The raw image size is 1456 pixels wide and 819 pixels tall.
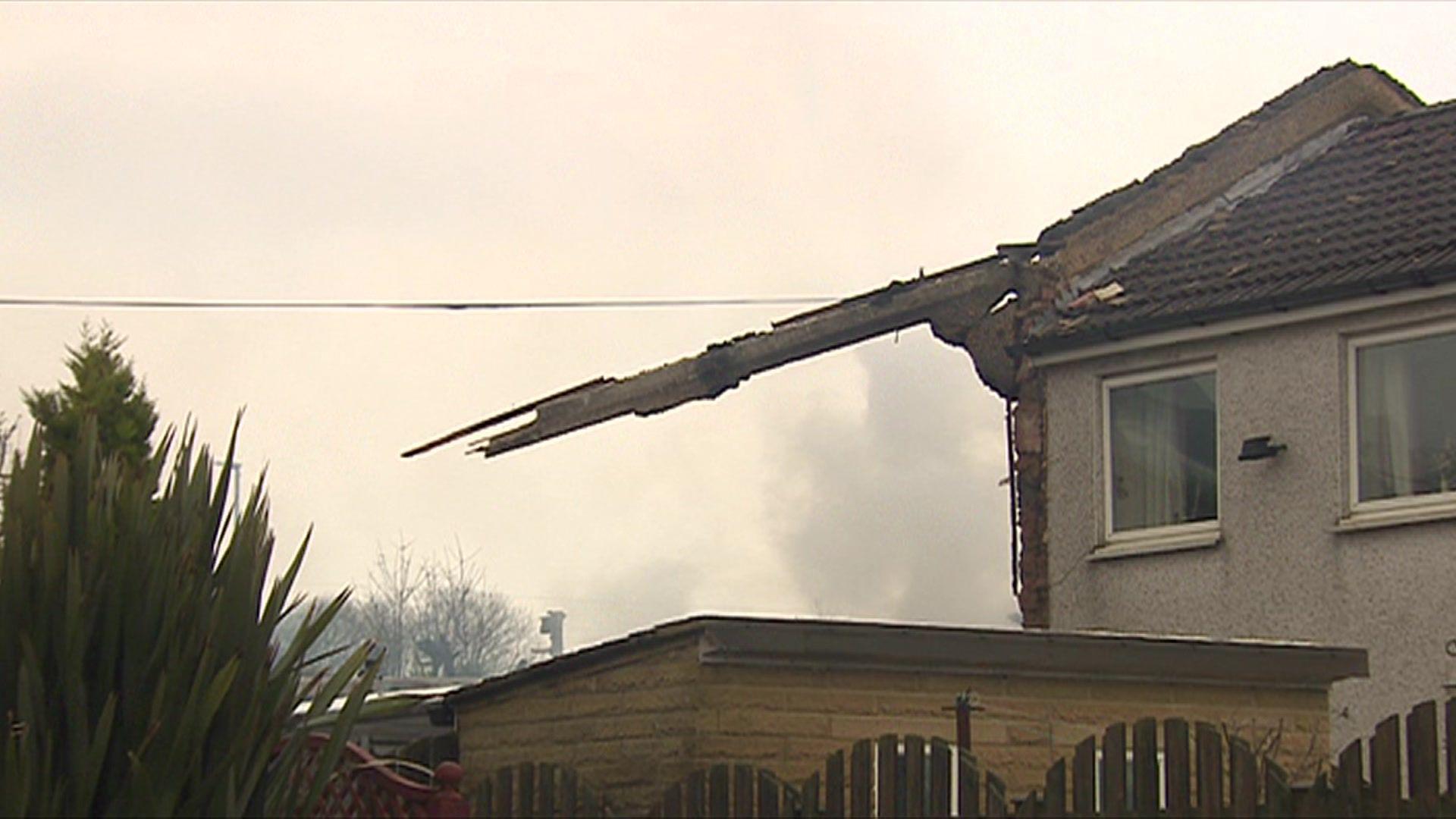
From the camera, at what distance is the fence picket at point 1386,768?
727 centimetres

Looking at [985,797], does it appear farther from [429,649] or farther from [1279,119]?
[429,649]

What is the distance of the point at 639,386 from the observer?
53.1ft

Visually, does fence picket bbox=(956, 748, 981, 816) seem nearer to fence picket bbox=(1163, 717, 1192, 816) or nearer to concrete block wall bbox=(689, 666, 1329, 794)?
fence picket bbox=(1163, 717, 1192, 816)

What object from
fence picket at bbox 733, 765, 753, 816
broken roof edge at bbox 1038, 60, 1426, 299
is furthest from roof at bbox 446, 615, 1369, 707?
broken roof edge at bbox 1038, 60, 1426, 299

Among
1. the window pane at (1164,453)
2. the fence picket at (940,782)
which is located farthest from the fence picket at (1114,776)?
the window pane at (1164,453)

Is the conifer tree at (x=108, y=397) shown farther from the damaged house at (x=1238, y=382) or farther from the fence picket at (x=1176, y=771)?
the fence picket at (x=1176, y=771)

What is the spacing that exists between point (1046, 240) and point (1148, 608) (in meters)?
3.36

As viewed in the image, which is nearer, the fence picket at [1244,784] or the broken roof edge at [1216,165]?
the fence picket at [1244,784]

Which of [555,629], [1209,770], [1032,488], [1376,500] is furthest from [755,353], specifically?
[555,629]

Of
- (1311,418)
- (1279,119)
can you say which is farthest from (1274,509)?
(1279,119)

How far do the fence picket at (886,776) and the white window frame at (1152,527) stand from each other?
377 inches

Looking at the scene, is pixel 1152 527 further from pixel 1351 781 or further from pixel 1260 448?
pixel 1351 781

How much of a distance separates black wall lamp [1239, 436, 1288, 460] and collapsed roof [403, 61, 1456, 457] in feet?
3.09

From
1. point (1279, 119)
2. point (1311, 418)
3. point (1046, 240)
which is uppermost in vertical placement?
point (1279, 119)
